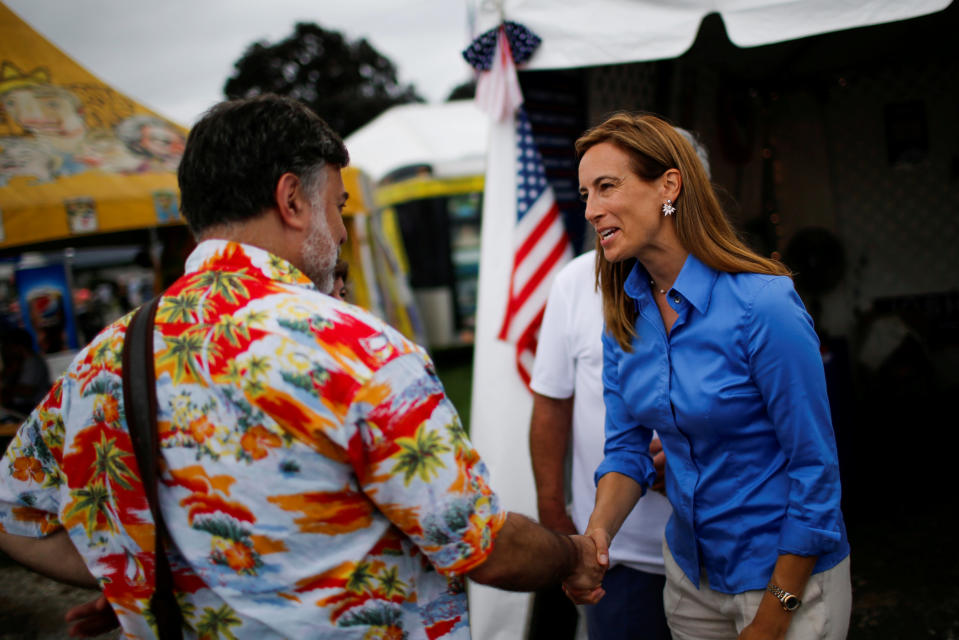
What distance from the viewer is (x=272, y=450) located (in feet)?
3.92

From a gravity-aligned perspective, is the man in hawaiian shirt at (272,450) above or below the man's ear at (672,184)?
below

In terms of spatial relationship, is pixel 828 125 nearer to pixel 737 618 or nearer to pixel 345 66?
pixel 737 618

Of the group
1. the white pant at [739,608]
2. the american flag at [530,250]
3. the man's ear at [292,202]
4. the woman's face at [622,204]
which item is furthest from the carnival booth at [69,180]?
the white pant at [739,608]

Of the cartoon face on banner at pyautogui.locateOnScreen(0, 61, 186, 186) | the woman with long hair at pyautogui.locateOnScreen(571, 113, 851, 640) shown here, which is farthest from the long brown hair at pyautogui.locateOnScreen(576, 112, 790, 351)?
the cartoon face on banner at pyautogui.locateOnScreen(0, 61, 186, 186)

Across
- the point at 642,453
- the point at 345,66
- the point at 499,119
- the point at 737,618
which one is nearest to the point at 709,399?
the point at 642,453

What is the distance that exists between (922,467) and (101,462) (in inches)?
211

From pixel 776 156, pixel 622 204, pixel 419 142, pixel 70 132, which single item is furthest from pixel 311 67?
pixel 622 204

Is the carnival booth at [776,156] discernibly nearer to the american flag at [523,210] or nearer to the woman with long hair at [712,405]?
the american flag at [523,210]

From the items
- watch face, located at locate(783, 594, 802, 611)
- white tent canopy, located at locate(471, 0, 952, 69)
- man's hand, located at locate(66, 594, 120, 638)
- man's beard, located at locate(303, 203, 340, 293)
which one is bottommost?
watch face, located at locate(783, 594, 802, 611)

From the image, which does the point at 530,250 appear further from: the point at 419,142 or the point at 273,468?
the point at 419,142

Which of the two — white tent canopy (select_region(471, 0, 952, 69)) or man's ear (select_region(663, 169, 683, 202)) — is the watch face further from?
white tent canopy (select_region(471, 0, 952, 69))

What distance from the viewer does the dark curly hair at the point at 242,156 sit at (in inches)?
50.1

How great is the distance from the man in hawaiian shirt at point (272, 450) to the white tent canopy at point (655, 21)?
1812mm

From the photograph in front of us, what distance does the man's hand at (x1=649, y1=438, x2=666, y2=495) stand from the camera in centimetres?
205
